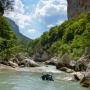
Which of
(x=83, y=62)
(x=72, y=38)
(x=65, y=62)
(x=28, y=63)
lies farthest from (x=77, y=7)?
(x=83, y=62)

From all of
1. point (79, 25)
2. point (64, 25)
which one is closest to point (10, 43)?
point (79, 25)

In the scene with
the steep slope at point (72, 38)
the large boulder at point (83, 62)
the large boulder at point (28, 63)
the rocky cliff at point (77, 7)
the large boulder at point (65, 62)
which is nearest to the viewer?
the large boulder at point (83, 62)

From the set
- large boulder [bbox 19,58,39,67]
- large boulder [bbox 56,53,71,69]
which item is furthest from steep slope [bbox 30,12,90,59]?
large boulder [bbox 19,58,39,67]

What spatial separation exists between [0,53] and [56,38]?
6495 centimetres

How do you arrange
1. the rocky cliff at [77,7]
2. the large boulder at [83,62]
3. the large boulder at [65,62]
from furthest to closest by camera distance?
1. the rocky cliff at [77,7]
2. the large boulder at [65,62]
3. the large boulder at [83,62]

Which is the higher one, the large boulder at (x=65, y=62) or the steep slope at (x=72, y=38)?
the steep slope at (x=72, y=38)

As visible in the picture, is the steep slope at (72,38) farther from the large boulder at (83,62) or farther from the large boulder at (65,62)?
the large boulder at (83,62)

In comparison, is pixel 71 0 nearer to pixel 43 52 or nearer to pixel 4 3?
pixel 43 52

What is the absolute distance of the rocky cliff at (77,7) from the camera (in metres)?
140

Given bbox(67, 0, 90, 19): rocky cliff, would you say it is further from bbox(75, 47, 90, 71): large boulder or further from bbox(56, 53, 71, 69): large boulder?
bbox(75, 47, 90, 71): large boulder

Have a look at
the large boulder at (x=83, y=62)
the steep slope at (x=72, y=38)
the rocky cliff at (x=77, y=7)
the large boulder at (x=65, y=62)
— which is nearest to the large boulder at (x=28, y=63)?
the steep slope at (x=72, y=38)

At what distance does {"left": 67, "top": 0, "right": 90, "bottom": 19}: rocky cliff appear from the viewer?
461 feet

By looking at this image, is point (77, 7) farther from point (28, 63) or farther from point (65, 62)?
point (65, 62)

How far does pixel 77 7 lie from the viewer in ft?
496
